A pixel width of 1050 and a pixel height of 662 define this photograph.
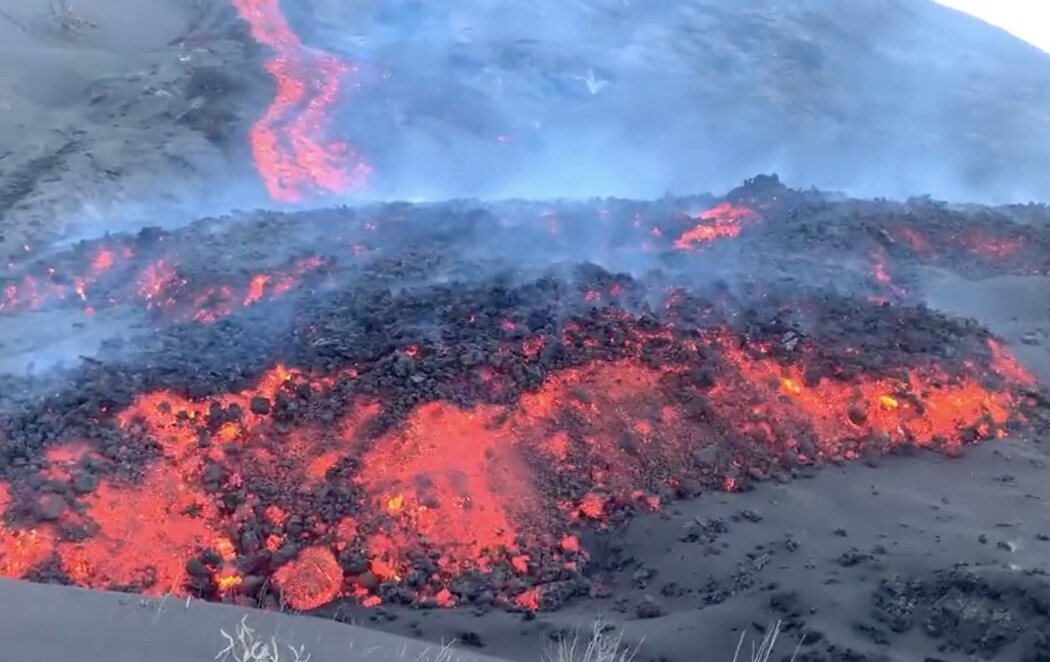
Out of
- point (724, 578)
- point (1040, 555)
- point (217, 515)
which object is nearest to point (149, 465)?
point (217, 515)

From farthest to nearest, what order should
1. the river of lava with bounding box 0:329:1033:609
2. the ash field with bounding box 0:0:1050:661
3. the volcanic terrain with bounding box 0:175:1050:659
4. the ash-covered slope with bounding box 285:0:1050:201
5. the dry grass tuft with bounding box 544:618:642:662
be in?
the ash-covered slope with bounding box 285:0:1050:201
the volcanic terrain with bounding box 0:175:1050:659
the river of lava with bounding box 0:329:1033:609
the ash field with bounding box 0:0:1050:661
the dry grass tuft with bounding box 544:618:642:662

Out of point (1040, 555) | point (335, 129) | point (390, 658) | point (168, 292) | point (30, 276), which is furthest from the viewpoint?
point (335, 129)

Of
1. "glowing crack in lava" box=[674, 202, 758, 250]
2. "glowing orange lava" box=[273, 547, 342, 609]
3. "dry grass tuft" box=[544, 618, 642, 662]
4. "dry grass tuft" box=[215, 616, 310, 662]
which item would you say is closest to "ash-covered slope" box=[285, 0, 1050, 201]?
"glowing crack in lava" box=[674, 202, 758, 250]

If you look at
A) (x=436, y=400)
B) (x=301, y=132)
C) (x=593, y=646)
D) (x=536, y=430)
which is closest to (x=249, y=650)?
(x=593, y=646)

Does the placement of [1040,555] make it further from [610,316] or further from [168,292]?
[168,292]

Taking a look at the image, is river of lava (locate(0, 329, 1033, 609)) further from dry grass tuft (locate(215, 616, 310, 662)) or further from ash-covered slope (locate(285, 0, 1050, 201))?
ash-covered slope (locate(285, 0, 1050, 201))

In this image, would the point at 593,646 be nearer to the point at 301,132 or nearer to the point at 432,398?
the point at 432,398

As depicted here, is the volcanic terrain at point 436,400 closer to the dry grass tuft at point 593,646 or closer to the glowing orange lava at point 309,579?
the glowing orange lava at point 309,579

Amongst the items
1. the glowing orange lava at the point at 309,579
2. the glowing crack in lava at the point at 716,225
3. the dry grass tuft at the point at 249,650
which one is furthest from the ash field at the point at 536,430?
the dry grass tuft at the point at 249,650
